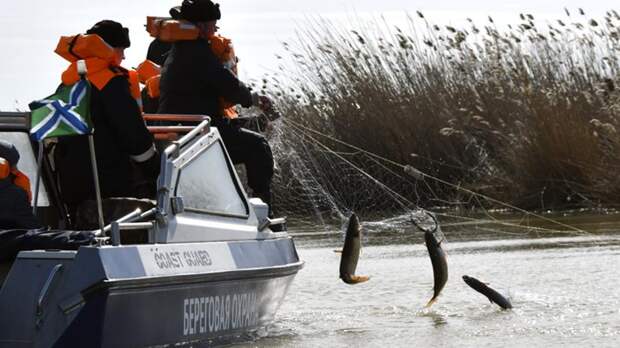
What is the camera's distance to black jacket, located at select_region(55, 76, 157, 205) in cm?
856

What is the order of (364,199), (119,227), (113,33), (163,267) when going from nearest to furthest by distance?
(119,227)
(163,267)
(113,33)
(364,199)

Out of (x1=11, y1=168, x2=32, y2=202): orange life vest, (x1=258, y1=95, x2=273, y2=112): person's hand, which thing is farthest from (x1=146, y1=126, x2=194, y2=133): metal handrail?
(x1=258, y1=95, x2=273, y2=112): person's hand

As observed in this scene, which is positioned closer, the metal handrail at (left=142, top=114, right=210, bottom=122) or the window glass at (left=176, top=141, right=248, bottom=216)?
the window glass at (left=176, top=141, right=248, bottom=216)

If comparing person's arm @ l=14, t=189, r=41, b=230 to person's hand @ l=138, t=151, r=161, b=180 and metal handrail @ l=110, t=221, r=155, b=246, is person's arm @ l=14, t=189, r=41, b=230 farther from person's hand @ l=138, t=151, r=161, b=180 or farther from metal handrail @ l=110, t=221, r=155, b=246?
person's hand @ l=138, t=151, r=161, b=180

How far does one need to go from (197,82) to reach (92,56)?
1973 millimetres

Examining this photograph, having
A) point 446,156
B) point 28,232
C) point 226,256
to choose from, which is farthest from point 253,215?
point 446,156

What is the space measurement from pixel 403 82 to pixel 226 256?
10.8 metres

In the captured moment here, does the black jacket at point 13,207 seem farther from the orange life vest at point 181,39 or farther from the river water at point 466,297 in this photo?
the orange life vest at point 181,39

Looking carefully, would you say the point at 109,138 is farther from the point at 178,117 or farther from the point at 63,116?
the point at 63,116

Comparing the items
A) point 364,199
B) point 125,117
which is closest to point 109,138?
point 125,117

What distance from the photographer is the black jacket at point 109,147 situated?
8.56 metres

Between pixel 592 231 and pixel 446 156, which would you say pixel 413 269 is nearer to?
pixel 592 231

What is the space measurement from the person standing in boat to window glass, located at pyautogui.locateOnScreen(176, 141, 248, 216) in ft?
3.96

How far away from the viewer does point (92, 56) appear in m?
8.52
